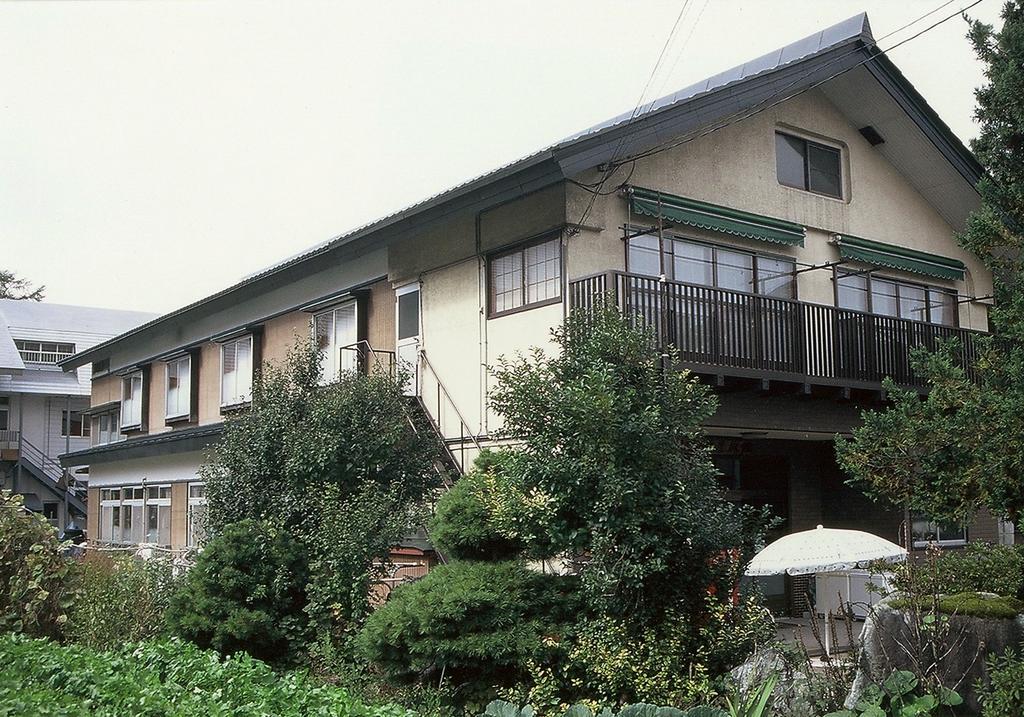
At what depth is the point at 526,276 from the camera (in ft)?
49.4

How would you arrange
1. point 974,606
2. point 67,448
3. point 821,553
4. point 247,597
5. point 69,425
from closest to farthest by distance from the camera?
point 974,606
point 247,597
point 821,553
point 67,448
point 69,425

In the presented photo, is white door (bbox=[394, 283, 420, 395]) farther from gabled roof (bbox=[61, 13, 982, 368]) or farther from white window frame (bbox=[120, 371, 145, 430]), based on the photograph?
white window frame (bbox=[120, 371, 145, 430])

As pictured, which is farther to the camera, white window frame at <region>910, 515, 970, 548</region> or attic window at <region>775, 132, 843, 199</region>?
white window frame at <region>910, 515, 970, 548</region>

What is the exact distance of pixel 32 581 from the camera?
44.5 feet

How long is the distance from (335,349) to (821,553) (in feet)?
33.4

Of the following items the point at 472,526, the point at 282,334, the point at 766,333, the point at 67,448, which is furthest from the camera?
the point at 67,448

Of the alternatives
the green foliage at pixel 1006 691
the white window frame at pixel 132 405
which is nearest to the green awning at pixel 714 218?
the green foliage at pixel 1006 691

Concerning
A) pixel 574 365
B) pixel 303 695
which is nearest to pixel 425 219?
pixel 574 365

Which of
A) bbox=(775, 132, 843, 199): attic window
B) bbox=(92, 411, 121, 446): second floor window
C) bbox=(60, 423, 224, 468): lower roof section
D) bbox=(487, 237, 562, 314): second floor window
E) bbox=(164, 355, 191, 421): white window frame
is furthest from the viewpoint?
bbox=(92, 411, 121, 446): second floor window

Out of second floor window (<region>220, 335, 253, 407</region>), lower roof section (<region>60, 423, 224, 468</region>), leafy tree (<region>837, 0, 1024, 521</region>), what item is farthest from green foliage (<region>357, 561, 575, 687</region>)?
second floor window (<region>220, 335, 253, 407</region>)

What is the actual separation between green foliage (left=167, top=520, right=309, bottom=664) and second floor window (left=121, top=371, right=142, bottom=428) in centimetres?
1794

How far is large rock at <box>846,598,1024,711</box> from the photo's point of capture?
27.3 ft

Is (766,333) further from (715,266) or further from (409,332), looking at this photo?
(409,332)

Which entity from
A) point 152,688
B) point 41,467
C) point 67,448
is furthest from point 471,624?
point 67,448
